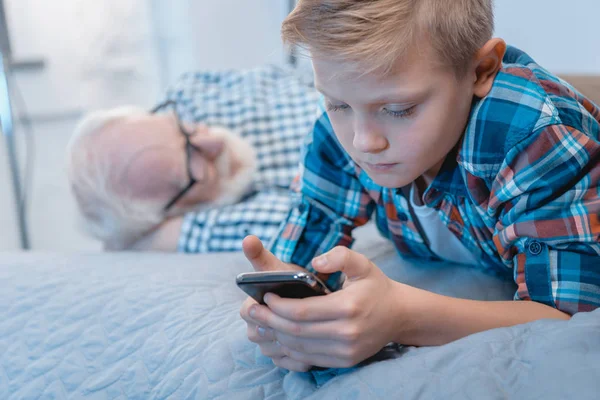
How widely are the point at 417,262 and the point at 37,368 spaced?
60 cm

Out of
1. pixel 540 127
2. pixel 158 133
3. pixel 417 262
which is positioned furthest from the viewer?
pixel 158 133

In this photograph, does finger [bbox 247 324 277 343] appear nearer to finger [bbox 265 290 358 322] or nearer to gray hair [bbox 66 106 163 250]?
finger [bbox 265 290 358 322]

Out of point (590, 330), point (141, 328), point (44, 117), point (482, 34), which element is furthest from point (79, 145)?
point (590, 330)

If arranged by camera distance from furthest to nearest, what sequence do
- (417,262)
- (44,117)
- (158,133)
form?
(44,117) → (158,133) → (417,262)

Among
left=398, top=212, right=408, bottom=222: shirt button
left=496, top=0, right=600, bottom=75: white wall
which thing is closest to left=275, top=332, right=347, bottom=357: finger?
left=398, top=212, right=408, bottom=222: shirt button

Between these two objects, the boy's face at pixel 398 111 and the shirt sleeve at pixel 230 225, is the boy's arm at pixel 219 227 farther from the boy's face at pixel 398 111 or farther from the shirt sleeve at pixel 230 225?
the boy's face at pixel 398 111

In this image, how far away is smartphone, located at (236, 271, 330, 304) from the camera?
576 mm

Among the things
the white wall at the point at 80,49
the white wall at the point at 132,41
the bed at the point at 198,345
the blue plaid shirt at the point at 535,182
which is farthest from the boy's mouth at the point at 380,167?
the white wall at the point at 80,49

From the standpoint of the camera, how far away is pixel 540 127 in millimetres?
645

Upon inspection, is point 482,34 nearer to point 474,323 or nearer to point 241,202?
point 474,323

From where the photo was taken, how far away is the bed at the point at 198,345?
514mm

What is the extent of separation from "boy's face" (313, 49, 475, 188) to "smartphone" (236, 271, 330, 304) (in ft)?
0.53

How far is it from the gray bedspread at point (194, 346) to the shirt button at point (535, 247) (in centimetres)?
12

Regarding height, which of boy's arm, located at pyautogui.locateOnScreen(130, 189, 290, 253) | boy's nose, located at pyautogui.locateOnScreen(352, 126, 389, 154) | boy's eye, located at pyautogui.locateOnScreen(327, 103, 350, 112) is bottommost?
boy's arm, located at pyautogui.locateOnScreen(130, 189, 290, 253)
